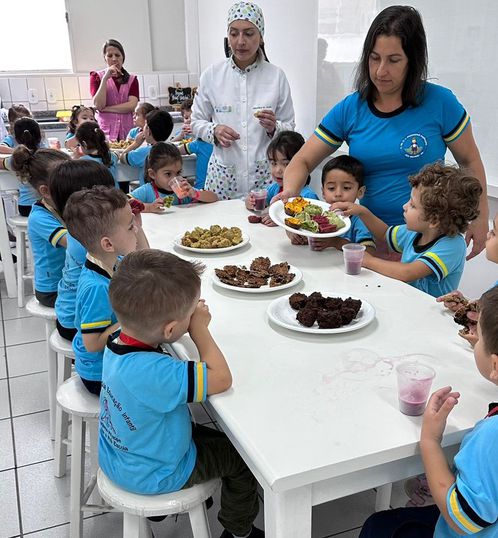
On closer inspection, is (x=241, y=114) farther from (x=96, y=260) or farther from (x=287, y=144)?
(x=96, y=260)

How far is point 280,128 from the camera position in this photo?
9.48 ft

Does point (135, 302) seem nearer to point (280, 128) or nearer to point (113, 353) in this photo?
point (113, 353)

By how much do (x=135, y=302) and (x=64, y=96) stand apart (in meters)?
5.39

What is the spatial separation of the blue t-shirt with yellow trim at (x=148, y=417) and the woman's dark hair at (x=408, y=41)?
1360mm

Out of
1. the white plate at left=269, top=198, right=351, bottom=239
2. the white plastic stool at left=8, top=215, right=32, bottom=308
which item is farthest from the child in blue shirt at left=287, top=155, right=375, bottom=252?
the white plastic stool at left=8, top=215, right=32, bottom=308

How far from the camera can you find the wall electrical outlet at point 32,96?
18.7 feet

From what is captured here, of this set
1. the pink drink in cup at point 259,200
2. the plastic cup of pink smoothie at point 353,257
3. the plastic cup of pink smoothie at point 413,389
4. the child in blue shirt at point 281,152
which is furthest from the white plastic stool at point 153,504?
the child in blue shirt at point 281,152

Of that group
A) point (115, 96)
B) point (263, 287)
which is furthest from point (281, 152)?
point (115, 96)

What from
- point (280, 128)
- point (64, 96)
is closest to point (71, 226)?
point (280, 128)

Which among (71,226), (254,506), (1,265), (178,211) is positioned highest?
(71,226)

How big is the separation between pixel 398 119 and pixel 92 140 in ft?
7.20

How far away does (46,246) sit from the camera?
217 centimetres

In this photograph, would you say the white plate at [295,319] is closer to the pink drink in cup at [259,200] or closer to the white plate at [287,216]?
the white plate at [287,216]

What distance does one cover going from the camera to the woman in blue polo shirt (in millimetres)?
1901
